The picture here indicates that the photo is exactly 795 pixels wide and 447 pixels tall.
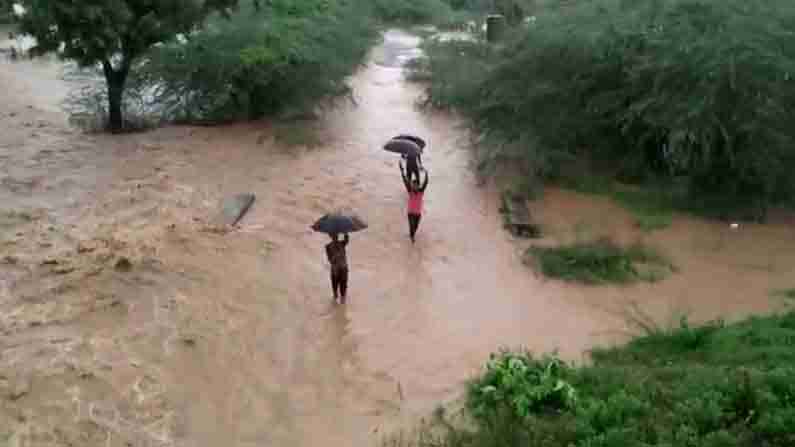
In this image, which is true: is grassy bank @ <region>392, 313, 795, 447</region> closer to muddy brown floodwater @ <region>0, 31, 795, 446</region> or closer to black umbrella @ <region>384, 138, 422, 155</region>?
muddy brown floodwater @ <region>0, 31, 795, 446</region>

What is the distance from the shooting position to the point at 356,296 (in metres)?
11.7

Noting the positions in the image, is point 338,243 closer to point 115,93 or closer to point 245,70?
point 245,70

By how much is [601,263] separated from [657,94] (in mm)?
3547

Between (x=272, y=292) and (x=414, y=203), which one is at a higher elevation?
(x=414, y=203)

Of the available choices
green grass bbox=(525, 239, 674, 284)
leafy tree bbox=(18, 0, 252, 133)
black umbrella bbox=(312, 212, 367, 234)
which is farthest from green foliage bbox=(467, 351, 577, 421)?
leafy tree bbox=(18, 0, 252, 133)

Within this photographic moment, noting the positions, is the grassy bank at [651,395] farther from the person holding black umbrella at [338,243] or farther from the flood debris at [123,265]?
the flood debris at [123,265]

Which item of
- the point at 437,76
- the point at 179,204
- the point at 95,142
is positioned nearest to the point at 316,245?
the point at 179,204

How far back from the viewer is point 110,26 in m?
16.6

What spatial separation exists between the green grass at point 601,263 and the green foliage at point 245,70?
8.03m

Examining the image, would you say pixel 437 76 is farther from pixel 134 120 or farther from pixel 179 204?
pixel 179 204

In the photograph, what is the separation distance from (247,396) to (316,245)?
13.4 ft

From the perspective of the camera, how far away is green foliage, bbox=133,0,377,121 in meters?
18.9

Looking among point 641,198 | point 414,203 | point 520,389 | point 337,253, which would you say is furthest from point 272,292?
point 641,198

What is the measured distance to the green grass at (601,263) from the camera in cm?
1226
